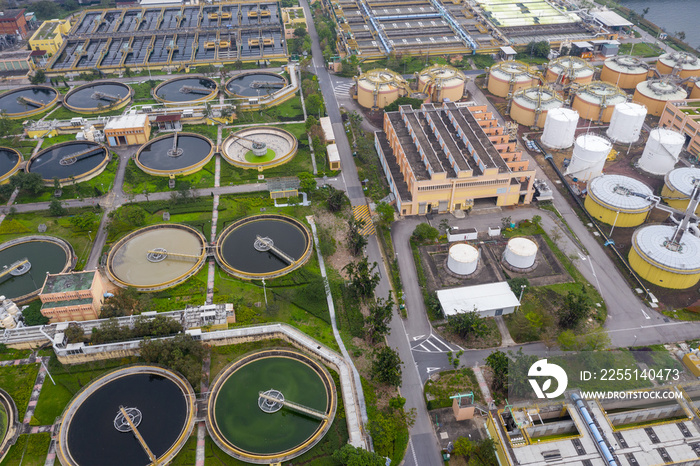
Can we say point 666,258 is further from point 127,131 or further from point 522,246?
point 127,131

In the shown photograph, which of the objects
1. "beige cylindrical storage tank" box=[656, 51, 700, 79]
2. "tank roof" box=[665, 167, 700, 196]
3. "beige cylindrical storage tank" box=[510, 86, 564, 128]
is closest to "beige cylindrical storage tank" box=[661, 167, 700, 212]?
"tank roof" box=[665, 167, 700, 196]

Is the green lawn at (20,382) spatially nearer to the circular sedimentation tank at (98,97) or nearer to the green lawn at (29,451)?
the green lawn at (29,451)

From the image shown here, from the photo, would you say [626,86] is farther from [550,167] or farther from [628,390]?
[628,390]

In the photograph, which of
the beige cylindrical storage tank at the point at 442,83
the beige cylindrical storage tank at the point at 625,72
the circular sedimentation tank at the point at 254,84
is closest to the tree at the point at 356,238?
the beige cylindrical storage tank at the point at 442,83

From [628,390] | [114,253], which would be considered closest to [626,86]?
[628,390]

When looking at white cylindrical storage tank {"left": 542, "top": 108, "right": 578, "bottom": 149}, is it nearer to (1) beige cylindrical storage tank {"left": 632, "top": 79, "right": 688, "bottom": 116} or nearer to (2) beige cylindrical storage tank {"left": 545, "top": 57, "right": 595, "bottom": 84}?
(1) beige cylindrical storage tank {"left": 632, "top": 79, "right": 688, "bottom": 116}

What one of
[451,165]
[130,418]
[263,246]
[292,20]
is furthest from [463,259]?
[292,20]
